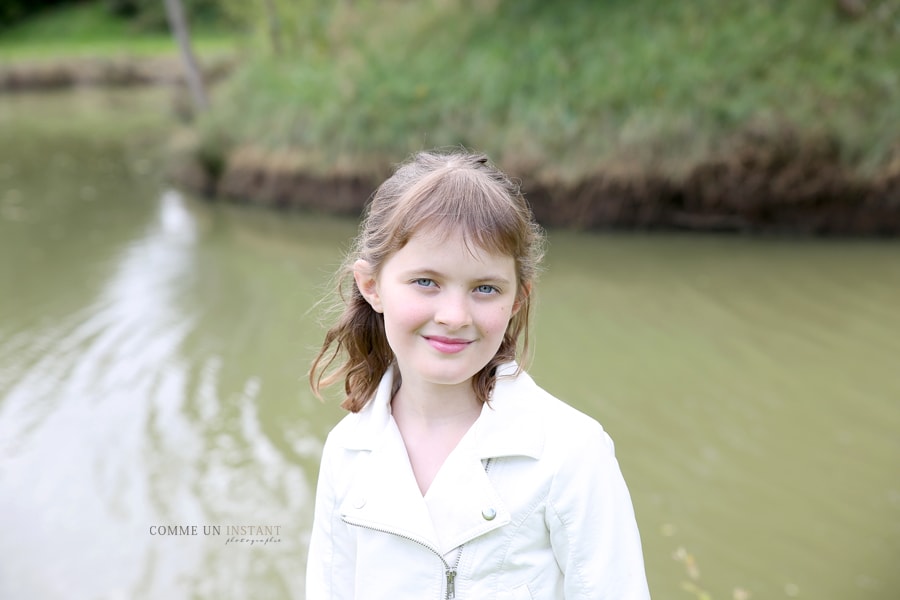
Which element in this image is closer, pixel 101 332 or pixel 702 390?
pixel 702 390

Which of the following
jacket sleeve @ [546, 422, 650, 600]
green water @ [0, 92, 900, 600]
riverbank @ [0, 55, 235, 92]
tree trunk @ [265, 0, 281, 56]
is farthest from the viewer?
riverbank @ [0, 55, 235, 92]

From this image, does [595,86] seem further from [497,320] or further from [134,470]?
[497,320]

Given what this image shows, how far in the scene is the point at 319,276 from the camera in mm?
6164

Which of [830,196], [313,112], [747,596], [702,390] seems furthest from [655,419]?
[313,112]

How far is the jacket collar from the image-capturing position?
1.35 m

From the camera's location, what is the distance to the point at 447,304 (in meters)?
1.33

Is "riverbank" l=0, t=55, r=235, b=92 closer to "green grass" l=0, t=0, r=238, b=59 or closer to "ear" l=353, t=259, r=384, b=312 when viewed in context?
"green grass" l=0, t=0, r=238, b=59

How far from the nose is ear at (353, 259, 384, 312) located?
19 cm

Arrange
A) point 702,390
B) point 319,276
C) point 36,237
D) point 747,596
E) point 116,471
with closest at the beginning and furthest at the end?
point 747,596 < point 116,471 < point 702,390 < point 319,276 < point 36,237

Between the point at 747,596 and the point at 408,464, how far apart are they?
70.1 inches

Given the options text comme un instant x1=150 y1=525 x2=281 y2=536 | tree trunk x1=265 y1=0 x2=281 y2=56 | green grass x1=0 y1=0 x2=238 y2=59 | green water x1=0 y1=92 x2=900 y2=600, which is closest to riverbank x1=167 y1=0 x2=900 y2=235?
Answer: green water x1=0 y1=92 x2=900 y2=600

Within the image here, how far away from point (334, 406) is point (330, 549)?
106 inches

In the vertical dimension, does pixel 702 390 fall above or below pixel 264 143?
below

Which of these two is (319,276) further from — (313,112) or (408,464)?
(408,464)
